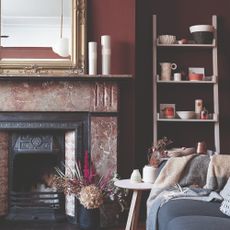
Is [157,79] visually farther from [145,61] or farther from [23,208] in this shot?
[23,208]

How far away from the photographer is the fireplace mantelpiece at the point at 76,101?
13.6 ft

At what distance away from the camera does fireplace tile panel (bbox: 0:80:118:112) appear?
416 centimetres

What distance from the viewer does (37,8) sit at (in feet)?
14.0

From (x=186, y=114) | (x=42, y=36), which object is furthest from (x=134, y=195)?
(x=42, y=36)

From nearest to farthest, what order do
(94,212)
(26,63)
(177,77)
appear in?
(94,212) → (26,63) → (177,77)

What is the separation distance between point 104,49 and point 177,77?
83 cm

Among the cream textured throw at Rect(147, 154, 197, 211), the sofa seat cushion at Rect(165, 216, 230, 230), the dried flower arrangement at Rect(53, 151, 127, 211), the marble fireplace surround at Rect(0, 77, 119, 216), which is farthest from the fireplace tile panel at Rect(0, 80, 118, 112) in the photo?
the sofa seat cushion at Rect(165, 216, 230, 230)

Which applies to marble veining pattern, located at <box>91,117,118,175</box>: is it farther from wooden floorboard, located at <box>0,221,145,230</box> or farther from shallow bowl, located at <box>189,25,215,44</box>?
shallow bowl, located at <box>189,25,215,44</box>

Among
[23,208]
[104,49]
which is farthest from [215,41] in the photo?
[23,208]

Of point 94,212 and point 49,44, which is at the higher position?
point 49,44

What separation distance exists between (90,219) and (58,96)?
1124 millimetres

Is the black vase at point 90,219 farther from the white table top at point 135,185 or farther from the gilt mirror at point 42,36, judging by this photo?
the gilt mirror at point 42,36

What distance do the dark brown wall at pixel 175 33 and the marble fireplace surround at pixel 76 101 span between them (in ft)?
1.86

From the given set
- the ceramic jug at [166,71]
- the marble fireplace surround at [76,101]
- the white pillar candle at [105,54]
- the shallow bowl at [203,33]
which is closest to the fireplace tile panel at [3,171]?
the marble fireplace surround at [76,101]
